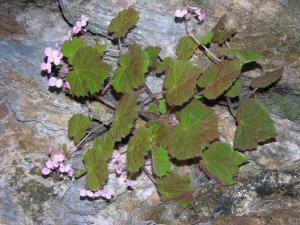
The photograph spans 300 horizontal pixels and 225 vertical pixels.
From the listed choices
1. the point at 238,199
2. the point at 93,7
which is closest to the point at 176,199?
the point at 238,199

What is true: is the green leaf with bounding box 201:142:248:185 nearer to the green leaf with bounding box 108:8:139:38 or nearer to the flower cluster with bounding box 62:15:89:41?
the green leaf with bounding box 108:8:139:38

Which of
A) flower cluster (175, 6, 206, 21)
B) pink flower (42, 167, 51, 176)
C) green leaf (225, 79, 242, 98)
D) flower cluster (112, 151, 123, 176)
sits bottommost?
pink flower (42, 167, 51, 176)

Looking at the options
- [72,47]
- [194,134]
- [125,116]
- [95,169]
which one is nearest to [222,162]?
[194,134]

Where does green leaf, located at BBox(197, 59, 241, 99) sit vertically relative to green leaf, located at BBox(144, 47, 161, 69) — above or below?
above

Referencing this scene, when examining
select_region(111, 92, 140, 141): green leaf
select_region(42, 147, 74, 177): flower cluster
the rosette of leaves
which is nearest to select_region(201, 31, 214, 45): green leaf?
the rosette of leaves

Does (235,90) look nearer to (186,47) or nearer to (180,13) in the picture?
(186,47)

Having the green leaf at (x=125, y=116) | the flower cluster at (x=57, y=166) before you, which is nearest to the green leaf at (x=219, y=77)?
the green leaf at (x=125, y=116)
